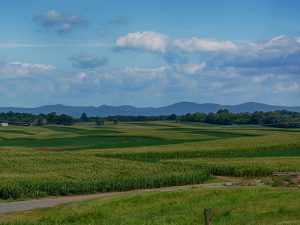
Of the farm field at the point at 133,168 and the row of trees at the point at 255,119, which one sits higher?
the row of trees at the point at 255,119

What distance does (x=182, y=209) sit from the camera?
31250 millimetres

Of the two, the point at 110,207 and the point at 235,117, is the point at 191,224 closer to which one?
the point at 110,207

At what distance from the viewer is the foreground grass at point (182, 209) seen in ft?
82.0

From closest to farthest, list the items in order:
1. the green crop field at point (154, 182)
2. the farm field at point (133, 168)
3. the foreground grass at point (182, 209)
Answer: the foreground grass at point (182, 209) → the green crop field at point (154, 182) → the farm field at point (133, 168)

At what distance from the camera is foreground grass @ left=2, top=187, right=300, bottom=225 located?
24984 millimetres

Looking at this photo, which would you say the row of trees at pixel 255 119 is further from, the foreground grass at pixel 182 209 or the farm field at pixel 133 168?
the foreground grass at pixel 182 209

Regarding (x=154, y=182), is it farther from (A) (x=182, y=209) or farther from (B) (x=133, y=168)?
(A) (x=182, y=209)

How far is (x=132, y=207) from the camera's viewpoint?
35312mm

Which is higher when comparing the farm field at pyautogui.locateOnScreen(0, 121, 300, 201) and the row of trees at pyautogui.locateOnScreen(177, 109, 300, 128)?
the row of trees at pyautogui.locateOnScreen(177, 109, 300, 128)

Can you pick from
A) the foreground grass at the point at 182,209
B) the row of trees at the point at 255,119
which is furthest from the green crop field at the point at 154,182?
the row of trees at the point at 255,119

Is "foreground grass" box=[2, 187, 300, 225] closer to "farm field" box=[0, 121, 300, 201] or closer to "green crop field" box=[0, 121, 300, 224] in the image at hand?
"green crop field" box=[0, 121, 300, 224]

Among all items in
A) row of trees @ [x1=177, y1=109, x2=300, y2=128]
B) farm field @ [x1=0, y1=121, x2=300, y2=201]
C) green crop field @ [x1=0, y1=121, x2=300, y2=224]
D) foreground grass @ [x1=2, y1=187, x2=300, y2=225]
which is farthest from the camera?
row of trees @ [x1=177, y1=109, x2=300, y2=128]

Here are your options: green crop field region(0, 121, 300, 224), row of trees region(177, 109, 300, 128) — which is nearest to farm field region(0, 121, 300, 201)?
green crop field region(0, 121, 300, 224)

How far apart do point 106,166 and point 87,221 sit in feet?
104
